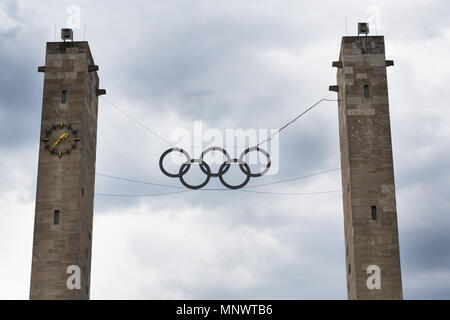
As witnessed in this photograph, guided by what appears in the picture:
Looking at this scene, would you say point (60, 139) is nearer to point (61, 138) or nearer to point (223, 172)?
point (61, 138)

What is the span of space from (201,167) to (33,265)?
13.7 meters

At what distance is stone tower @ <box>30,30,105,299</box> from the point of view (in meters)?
57.0

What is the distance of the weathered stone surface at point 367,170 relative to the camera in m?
56.8

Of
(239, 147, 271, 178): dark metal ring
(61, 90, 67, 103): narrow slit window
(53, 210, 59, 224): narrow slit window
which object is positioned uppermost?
(61, 90, 67, 103): narrow slit window

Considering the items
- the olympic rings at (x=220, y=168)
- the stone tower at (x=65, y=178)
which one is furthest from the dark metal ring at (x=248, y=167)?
the stone tower at (x=65, y=178)

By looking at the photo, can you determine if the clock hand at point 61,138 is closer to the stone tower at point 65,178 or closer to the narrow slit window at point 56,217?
the stone tower at point 65,178

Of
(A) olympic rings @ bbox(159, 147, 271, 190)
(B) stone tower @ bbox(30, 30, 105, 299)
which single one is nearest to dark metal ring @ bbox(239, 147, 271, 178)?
(A) olympic rings @ bbox(159, 147, 271, 190)

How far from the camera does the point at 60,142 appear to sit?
5966 cm

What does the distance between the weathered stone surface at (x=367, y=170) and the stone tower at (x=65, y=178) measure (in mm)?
19436

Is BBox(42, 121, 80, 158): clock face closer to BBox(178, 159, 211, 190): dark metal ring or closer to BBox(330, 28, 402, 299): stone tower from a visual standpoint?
BBox(178, 159, 211, 190): dark metal ring

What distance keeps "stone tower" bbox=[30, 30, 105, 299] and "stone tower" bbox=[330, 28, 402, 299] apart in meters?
19.4

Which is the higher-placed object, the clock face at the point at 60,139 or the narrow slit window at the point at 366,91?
the narrow slit window at the point at 366,91

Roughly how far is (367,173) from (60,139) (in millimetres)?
Answer: 22498

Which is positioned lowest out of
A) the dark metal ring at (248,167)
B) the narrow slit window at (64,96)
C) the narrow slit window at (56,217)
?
the narrow slit window at (56,217)
